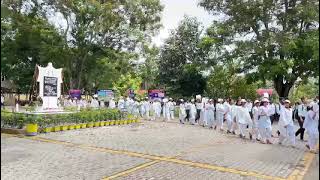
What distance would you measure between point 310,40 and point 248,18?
2.36ft

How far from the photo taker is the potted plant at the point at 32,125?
14.2 meters

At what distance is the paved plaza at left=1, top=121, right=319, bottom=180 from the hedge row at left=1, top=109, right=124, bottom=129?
0.97 m

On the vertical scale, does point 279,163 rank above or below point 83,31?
below

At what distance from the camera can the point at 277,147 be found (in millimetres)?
12273

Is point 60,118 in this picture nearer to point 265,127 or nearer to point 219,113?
point 219,113

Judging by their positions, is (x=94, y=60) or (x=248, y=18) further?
(x=94, y=60)

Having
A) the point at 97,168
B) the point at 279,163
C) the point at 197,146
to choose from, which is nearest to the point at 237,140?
the point at 197,146

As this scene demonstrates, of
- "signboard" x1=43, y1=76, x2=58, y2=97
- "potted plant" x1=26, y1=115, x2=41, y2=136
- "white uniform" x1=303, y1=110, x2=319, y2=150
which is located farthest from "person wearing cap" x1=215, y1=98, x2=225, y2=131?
"white uniform" x1=303, y1=110, x2=319, y2=150

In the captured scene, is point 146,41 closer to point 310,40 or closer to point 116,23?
point 116,23

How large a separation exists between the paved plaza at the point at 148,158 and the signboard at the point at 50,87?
535 centimetres

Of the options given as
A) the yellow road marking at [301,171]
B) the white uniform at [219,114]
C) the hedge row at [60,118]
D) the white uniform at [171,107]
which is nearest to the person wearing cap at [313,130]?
the yellow road marking at [301,171]

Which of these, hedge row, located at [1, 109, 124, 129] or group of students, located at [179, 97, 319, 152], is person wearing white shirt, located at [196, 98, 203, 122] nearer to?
group of students, located at [179, 97, 319, 152]

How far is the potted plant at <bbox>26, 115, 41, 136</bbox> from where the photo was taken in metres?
14.2

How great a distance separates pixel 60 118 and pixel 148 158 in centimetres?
741
